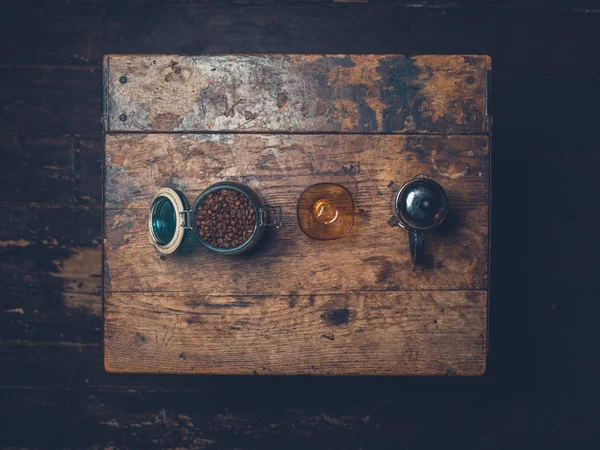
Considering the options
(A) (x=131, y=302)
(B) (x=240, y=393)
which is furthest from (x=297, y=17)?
(B) (x=240, y=393)

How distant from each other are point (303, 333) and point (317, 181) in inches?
20.2

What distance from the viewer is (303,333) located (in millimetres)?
1529

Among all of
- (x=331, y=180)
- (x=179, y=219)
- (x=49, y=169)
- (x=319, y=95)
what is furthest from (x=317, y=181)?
(x=49, y=169)

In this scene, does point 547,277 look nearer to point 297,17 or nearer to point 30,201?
point 297,17

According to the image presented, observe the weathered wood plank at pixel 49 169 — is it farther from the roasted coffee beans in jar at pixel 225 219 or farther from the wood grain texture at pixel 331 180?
the roasted coffee beans in jar at pixel 225 219

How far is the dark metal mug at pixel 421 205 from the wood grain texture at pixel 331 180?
10 centimetres

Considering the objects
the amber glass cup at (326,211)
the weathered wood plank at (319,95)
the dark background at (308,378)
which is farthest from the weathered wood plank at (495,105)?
the amber glass cup at (326,211)

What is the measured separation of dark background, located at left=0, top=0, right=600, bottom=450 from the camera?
2.04m

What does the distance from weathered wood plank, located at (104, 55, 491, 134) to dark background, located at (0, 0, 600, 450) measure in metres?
0.59

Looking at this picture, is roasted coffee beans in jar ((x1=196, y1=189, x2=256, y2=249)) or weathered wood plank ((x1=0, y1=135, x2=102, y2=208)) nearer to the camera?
roasted coffee beans in jar ((x1=196, y1=189, x2=256, y2=249))

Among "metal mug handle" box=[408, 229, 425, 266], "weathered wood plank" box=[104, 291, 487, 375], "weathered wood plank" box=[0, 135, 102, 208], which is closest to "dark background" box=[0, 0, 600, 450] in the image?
"weathered wood plank" box=[0, 135, 102, 208]

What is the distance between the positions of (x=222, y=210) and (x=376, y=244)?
520 millimetres

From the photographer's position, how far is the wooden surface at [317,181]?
1.52 m

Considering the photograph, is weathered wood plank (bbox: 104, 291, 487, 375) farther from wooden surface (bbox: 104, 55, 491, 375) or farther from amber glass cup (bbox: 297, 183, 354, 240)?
amber glass cup (bbox: 297, 183, 354, 240)
